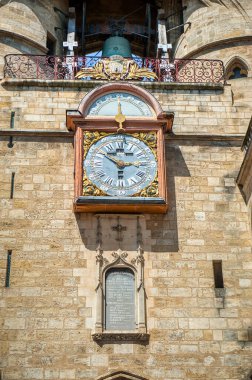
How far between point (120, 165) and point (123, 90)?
1631 mm

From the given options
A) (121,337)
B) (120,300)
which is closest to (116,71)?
(120,300)

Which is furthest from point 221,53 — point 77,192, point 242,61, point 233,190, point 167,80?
point 77,192

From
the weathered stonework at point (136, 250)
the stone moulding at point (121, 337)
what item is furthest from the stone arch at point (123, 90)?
the stone moulding at point (121, 337)

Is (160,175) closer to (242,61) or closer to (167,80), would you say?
(167,80)

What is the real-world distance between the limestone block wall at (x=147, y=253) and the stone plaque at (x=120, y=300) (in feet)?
0.80

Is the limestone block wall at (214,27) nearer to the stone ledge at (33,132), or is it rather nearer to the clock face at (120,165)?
the clock face at (120,165)

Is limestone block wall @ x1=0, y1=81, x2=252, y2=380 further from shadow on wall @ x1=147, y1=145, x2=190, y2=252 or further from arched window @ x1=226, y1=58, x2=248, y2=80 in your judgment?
arched window @ x1=226, y1=58, x2=248, y2=80

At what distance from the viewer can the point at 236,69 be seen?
17.1 m

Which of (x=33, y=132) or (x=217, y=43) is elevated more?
(x=217, y=43)

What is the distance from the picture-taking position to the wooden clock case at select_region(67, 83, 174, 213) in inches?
533

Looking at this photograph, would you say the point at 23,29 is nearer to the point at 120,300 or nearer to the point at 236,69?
the point at 236,69

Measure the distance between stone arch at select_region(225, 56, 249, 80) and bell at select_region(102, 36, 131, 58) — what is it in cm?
217

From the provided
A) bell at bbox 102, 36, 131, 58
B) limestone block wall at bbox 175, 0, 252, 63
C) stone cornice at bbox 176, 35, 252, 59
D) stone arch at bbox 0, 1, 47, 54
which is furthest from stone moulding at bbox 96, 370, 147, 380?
stone cornice at bbox 176, 35, 252, 59

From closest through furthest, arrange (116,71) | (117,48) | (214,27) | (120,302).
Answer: (120,302) < (116,71) < (117,48) < (214,27)
